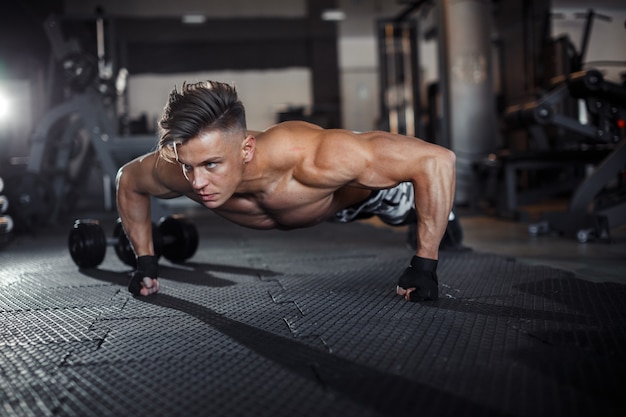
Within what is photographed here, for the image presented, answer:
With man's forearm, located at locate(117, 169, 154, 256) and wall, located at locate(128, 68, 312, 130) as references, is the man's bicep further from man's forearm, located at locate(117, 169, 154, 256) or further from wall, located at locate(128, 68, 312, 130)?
wall, located at locate(128, 68, 312, 130)

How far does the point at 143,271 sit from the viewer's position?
2.15 meters

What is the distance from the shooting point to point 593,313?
5.43 ft

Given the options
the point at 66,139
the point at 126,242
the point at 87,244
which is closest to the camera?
the point at 126,242

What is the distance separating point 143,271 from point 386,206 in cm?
96

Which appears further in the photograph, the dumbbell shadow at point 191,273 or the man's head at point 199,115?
the dumbbell shadow at point 191,273

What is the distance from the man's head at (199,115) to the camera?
5.27 feet

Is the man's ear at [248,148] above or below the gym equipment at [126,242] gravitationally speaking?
above

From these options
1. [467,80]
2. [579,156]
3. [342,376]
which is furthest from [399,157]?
[467,80]

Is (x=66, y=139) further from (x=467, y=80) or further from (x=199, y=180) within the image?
(x=199, y=180)

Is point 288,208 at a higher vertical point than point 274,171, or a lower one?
lower

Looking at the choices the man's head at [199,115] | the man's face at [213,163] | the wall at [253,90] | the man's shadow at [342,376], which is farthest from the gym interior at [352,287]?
the wall at [253,90]

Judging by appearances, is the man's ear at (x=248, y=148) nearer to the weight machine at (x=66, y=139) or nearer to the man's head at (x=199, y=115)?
the man's head at (x=199, y=115)

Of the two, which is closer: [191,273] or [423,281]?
[423,281]

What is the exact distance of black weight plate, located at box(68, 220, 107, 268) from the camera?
2730 mm
